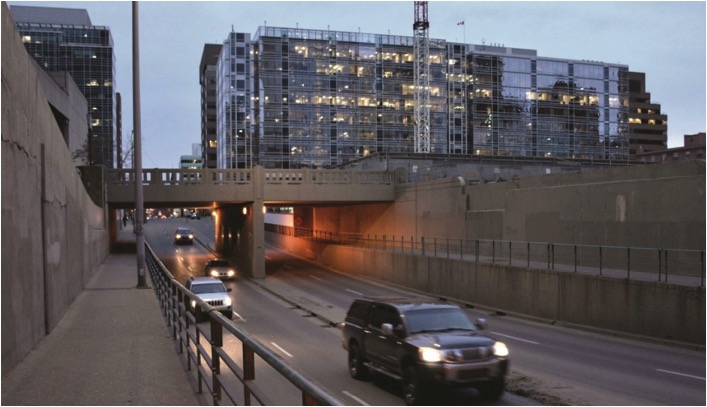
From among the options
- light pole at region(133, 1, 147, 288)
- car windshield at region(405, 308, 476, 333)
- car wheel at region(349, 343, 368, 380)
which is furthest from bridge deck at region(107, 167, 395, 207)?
car windshield at region(405, 308, 476, 333)

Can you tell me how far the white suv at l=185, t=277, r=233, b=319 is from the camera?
955 inches

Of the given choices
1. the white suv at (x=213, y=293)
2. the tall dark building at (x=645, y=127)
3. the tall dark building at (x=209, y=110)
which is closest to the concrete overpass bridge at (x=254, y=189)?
the white suv at (x=213, y=293)

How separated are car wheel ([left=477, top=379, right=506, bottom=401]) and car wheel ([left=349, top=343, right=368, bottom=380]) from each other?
3095 mm

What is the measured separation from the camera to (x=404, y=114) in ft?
356

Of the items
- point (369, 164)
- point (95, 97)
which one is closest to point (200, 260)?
point (369, 164)

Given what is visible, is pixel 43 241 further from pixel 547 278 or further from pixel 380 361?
pixel 547 278

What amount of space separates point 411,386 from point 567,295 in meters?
13.9

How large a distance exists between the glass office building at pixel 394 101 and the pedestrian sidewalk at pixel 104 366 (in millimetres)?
88632

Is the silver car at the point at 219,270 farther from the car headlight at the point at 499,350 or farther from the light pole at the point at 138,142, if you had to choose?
the car headlight at the point at 499,350

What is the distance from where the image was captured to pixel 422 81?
10750cm

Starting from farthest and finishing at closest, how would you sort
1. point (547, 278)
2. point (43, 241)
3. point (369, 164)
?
point (369, 164) < point (547, 278) < point (43, 241)

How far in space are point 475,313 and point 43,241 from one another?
66.9ft

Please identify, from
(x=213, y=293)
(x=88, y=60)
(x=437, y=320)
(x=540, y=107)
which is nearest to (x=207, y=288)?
(x=213, y=293)

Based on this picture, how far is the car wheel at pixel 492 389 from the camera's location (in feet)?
39.9
